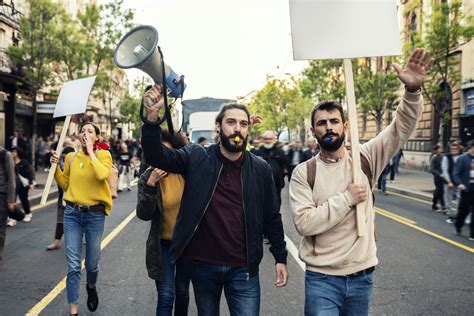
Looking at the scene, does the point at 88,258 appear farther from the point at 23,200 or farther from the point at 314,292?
the point at 23,200

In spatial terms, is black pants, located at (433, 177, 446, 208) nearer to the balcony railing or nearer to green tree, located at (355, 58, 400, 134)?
green tree, located at (355, 58, 400, 134)

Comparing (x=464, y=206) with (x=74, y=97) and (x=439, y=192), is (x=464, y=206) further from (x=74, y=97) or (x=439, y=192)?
(x=74, y=97)

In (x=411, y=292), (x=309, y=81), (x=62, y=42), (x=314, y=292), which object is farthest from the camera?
(x=309, y=81)

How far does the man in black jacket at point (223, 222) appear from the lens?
9.66 feet

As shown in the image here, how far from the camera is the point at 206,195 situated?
116 inches

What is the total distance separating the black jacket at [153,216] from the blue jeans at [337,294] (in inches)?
50.1

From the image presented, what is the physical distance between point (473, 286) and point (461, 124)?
20414 mm

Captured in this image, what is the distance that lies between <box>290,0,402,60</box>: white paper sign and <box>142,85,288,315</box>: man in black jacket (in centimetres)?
60

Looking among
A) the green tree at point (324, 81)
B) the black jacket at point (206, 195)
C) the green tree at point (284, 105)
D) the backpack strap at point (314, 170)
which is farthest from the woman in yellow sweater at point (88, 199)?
the green tree at point (284, 105)

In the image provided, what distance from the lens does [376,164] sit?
290cm

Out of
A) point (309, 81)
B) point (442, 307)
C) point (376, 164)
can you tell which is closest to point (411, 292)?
point (442, 307)

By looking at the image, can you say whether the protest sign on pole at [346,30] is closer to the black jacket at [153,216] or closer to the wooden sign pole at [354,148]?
the wooden sign pole at [354,148]

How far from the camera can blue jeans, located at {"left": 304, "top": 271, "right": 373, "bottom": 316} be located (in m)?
2.69

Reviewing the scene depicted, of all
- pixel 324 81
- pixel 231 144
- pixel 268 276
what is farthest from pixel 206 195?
pixel 324 81
